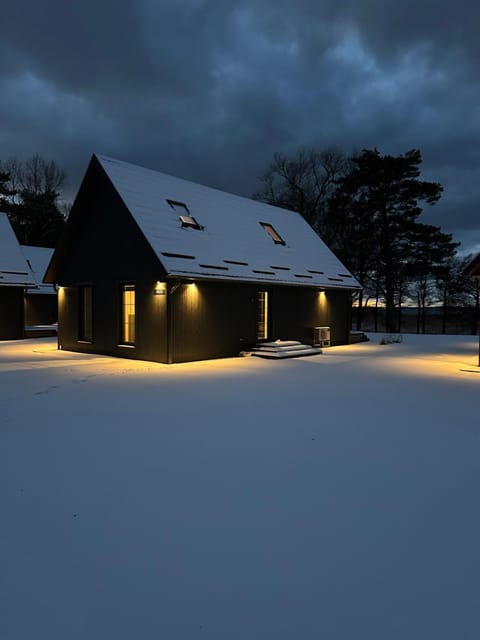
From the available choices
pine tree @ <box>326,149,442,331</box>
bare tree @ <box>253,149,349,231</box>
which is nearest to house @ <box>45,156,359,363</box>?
pine tree @ <box>326,149,442,331</box>

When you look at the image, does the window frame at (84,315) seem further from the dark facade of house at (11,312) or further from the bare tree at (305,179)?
the bare tree at (305,179)

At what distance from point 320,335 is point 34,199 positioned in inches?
1192

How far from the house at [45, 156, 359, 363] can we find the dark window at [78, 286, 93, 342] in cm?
4

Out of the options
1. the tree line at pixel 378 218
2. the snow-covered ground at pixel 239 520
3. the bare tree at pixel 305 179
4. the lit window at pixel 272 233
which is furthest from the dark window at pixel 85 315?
the bare tree at pixel 305 179

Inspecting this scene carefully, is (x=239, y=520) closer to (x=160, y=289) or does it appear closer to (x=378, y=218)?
(x=160, y=289)

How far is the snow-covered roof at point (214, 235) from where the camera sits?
37.0ft

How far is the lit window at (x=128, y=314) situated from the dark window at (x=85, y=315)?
2.24 meters

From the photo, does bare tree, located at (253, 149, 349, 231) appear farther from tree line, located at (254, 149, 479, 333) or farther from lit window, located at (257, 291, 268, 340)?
lit window, located at (257, 291, 268, 340)

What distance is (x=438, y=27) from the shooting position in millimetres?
10891

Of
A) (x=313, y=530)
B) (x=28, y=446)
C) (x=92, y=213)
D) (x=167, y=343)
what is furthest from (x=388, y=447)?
(x=92, y=213)

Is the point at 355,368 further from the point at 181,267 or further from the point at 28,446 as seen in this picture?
the point at 28,446

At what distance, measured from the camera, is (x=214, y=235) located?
42.5 ft

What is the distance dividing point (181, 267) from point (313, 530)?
878 cm

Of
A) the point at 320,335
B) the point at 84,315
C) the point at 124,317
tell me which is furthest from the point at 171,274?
the point at 320,335
